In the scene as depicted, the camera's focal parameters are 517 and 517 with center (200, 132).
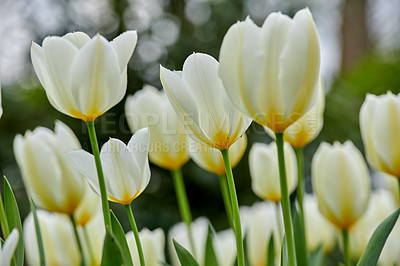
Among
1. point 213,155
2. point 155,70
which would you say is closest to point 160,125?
point 213,155

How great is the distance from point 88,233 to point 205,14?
7.40 feet

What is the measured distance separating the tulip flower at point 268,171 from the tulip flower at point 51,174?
22 cm

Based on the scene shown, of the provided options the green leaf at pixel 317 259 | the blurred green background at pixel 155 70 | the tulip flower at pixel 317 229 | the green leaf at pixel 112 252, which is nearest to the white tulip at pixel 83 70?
the green leaf at pixel 112 252

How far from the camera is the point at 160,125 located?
628mm

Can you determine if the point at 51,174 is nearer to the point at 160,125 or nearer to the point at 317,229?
the point at 160,125

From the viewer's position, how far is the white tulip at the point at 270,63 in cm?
38

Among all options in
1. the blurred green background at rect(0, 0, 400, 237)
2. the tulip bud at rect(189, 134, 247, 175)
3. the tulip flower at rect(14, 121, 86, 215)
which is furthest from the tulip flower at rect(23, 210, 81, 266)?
the blurred green background at rect(0, 0, 400, 237)

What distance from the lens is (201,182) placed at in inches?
90.3

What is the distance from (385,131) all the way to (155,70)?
1.93 meters

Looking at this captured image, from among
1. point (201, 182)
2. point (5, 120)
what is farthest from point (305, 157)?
point (5, 120)

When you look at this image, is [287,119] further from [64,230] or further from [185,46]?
[185,46]

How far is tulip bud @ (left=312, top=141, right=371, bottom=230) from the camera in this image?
57 centimetres

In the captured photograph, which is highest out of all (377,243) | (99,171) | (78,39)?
(78,39)

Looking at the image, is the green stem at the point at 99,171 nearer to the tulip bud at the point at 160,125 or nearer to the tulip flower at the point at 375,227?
the tulip bud at the point at 160,125
